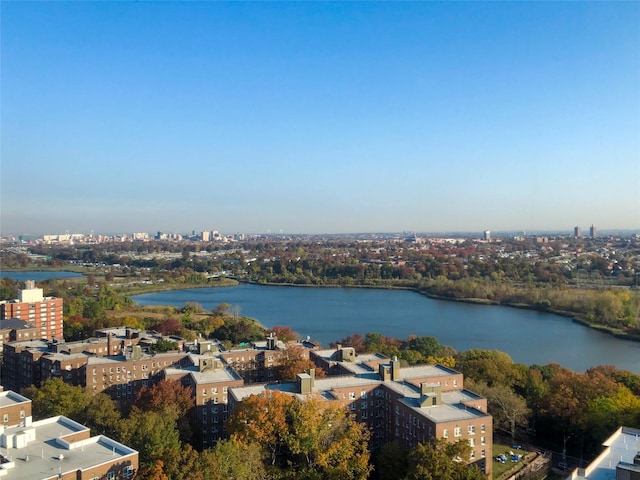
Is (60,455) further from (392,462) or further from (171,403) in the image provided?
(392,462)

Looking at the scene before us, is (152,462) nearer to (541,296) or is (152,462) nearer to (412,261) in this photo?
(541,296)

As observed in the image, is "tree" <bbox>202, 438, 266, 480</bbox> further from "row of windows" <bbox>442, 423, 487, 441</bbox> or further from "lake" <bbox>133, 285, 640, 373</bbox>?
"lake" <bbox>133, 285, 640, 373</bbox>

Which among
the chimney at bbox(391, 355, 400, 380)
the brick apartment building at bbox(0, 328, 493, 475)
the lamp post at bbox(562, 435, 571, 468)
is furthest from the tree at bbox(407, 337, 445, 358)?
the lamp post at bbox(562, 435, 571, 468)

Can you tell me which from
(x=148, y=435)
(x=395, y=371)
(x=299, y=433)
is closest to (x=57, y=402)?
(x=148, y=435)

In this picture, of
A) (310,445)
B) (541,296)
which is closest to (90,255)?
(541,296)

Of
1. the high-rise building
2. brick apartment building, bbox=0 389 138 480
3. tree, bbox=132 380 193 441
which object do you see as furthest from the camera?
the high-rise building

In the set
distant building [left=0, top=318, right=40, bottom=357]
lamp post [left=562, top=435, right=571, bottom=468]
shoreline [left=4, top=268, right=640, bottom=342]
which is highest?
distant building [left=0, top=318, right=40, bottom=357]
